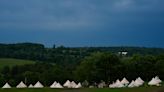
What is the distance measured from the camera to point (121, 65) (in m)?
96.7

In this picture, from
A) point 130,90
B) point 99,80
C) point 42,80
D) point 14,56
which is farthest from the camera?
point 14,56

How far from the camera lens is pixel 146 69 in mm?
98312

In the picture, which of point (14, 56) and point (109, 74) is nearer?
point (109, 74)

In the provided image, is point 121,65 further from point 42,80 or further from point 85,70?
point 42,80

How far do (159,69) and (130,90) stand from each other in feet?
183

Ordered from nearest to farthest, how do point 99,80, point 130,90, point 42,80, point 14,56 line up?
point 130,90
point 99,80
point 42,80
point 14,56

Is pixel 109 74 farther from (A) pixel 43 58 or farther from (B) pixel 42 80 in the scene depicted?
(A) pixel 43 58

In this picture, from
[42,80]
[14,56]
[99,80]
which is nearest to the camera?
[99,80]

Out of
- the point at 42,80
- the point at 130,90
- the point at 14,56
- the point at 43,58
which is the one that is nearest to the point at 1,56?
the point at 14,56

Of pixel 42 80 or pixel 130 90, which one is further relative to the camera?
pixel 42 80

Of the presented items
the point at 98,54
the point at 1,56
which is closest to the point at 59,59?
the point at 1,56

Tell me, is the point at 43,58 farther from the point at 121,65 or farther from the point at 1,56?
the point at 121,65

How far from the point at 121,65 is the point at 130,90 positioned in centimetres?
5516

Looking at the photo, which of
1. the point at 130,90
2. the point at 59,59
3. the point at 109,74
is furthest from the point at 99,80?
the point at 59,59
